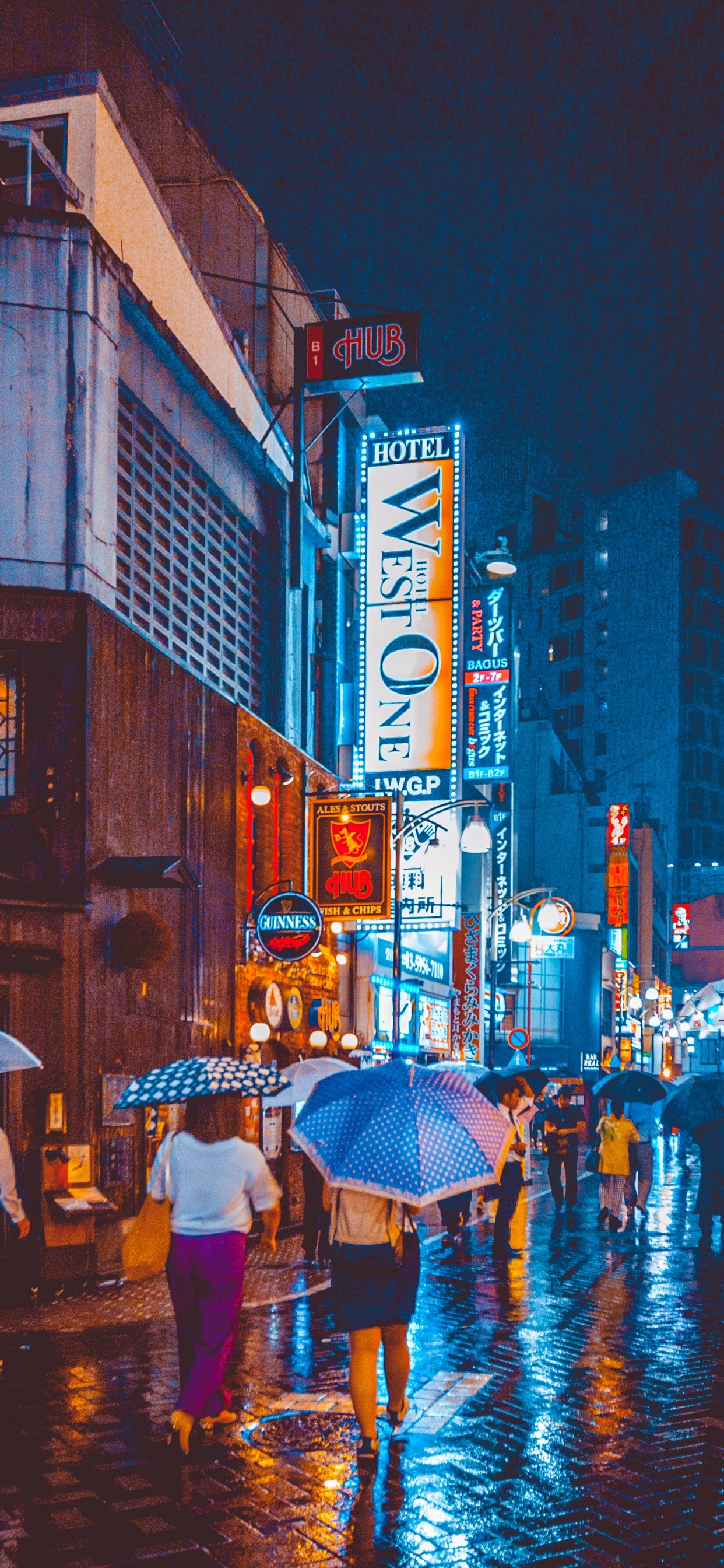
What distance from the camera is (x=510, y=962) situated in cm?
4922

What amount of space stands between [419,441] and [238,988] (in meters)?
11.7

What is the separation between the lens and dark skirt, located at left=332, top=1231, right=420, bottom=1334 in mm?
7219

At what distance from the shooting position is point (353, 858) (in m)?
21.7

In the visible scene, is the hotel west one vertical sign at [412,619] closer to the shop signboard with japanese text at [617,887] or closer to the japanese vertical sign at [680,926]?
the shop signboard with japanese text at [617,887]

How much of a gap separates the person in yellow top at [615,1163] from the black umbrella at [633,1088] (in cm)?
60

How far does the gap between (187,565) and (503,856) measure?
29975 millimetres

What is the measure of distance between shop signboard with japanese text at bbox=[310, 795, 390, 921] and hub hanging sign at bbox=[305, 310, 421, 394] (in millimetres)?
6986

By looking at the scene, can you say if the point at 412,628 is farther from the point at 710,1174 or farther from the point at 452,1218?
the point at 452,1218

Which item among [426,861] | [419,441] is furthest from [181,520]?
[426,861]

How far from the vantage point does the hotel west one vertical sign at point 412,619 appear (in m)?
25.1

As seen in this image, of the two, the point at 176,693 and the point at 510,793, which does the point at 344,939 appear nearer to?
the point at 176,693

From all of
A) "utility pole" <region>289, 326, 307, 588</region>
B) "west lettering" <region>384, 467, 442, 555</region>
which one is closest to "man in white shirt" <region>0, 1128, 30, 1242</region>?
"utility pole" <region>289, 326, 307, 588</region>

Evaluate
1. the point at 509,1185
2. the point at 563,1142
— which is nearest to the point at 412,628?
the point at 563,1142

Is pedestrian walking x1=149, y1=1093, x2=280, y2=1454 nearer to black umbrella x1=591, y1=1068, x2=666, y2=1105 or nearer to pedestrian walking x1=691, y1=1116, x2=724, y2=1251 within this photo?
pedestrian walking x1=691, y1=1116, x2=724, y2=1251
